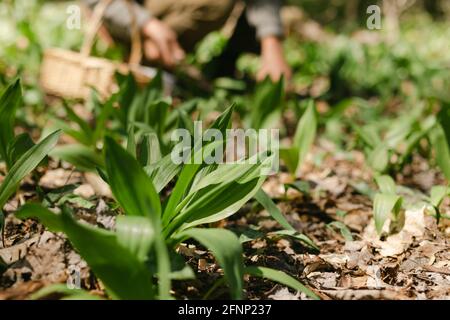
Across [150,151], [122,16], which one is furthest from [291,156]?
[122,16]

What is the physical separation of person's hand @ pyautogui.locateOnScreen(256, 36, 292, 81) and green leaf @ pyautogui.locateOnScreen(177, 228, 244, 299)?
2.33 metres

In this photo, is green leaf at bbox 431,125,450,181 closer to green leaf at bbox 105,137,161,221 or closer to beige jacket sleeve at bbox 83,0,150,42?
green leaf at bbox 105,137,161,221

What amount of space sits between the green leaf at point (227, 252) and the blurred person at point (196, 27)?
1.95m

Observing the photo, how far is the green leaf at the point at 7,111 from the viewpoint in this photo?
151 centimetres

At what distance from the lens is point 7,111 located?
5.00ft

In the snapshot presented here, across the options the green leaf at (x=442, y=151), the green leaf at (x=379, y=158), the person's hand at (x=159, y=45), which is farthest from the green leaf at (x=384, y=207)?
the person's hand at (x=159, y=45)

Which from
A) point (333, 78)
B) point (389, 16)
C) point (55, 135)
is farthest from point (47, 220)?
point (389, 16)

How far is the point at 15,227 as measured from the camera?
4.88 feet

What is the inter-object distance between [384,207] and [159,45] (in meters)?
1.95

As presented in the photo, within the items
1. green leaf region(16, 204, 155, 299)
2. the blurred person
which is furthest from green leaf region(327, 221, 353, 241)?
the blurred person

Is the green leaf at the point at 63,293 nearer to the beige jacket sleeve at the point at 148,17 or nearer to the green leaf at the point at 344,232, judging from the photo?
the green leaf at the point at 344,232

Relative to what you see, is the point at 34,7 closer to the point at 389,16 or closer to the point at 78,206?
the point at 78,206

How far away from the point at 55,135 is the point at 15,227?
376 mm

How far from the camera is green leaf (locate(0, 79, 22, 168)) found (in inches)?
59.6
